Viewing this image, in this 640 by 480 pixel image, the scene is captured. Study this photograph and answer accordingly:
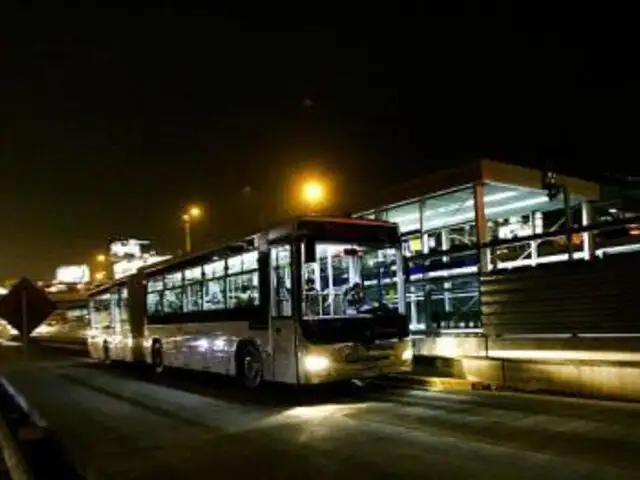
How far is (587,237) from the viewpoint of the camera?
732 inches

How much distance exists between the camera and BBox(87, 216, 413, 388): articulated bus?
1394 cm

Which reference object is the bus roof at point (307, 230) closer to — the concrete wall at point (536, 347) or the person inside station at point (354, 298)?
the person inside station at point (354, 298)

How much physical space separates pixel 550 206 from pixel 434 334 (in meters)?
6.54

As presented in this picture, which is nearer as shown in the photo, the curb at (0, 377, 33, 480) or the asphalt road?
the asphalt road

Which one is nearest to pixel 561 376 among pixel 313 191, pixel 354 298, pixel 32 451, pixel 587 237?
pixel 354 298

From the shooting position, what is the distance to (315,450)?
965cm

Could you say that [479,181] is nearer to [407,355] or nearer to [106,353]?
[407,355]

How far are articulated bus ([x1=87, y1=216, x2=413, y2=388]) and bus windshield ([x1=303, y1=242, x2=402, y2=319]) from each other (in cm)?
2

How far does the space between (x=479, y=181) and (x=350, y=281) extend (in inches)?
218

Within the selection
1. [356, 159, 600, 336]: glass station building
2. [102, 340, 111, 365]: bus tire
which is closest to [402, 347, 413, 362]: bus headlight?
[356, 159, 600, 336]: glass station building

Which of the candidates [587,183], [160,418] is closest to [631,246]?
[587,183]

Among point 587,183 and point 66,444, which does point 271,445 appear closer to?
point 66,444

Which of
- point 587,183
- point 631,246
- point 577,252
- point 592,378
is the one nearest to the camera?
point 592,378

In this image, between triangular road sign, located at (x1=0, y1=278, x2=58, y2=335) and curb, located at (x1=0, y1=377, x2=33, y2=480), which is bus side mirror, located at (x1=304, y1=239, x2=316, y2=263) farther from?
triangular road sign, located at (x1=0, y1=278, x2=58, y2=335)
